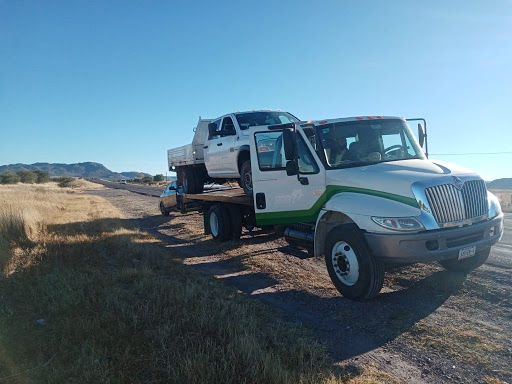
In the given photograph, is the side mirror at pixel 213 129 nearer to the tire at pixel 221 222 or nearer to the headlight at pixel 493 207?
the tire at pixel 221 222

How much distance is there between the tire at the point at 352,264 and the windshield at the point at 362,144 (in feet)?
3.94

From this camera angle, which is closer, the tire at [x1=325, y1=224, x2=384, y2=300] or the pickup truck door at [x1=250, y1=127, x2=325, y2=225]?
the tire at [x1=325, y1=224, x2=384, y2=300]

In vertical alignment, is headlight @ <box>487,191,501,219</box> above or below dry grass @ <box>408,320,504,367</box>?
above

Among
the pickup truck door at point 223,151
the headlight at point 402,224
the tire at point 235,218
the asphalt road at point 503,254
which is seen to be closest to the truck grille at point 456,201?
the headlight at point 402,224

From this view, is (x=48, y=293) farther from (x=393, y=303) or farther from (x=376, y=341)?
(x=393, y=303)

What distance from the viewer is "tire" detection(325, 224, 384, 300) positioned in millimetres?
5199

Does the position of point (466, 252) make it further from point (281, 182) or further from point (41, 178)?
point (41, 178)

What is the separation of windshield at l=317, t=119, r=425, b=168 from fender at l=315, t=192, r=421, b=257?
2.31 feet

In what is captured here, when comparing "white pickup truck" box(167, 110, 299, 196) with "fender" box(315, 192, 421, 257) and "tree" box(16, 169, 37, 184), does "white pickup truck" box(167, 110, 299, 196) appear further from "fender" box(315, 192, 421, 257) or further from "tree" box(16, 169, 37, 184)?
"tree" box(16, 169, 37, 184)

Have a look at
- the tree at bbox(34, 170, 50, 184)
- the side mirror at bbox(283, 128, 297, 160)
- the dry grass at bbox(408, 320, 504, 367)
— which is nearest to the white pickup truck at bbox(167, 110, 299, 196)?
the side mirror at bbox(283, 128, 297, 160)

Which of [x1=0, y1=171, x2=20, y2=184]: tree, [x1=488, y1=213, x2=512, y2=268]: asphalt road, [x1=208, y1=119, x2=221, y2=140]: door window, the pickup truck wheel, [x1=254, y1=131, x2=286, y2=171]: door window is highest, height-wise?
[x1=0, y1=171, x2=20, y2=184]: tree

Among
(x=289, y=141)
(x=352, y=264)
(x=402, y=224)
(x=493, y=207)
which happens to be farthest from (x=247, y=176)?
(x=493, y=207)

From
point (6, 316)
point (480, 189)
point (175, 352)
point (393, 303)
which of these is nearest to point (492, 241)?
point (480, 189)

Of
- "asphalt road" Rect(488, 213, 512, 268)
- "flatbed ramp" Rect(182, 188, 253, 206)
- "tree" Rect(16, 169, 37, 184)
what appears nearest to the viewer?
"asphalt road" Rect(488, 213, 512, 268)
